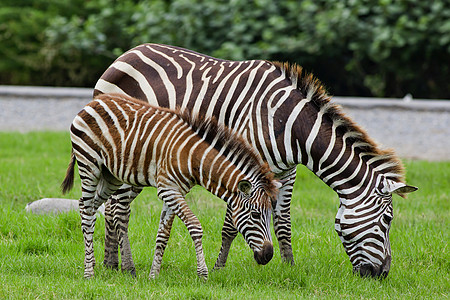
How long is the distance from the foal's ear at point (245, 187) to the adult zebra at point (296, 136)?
76 centimetres

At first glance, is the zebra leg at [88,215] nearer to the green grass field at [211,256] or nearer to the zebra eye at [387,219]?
the green grass field at [211,256]

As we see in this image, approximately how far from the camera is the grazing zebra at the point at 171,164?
561 centimetres

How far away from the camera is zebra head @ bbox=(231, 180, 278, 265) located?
A: 5536mm

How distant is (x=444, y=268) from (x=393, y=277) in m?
0.79

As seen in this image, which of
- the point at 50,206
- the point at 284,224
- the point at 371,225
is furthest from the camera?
the point at 50,206

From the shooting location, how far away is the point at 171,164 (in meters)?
5.75

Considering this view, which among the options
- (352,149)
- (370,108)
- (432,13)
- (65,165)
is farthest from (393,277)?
(432,13)

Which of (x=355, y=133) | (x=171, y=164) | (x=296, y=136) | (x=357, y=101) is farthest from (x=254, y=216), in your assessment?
(x=357, y=101)

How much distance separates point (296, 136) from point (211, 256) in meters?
1.77

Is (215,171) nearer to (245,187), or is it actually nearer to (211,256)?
(245,187)

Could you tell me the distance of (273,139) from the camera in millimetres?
6188

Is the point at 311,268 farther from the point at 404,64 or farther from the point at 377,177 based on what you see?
the point at 404,64

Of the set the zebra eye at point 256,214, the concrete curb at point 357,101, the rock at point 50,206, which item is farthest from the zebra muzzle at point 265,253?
the concrete curb at point 357,101

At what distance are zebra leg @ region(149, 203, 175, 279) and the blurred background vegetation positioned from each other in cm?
859
